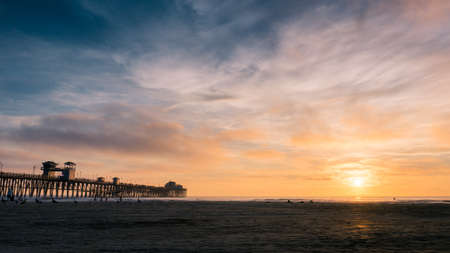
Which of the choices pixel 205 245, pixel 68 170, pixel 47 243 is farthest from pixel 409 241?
pixel 68 170

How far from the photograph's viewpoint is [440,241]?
2195 centimetres

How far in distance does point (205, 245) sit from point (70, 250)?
24.2 ft

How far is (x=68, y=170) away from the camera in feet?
497

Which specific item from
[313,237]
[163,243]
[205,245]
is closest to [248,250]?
[205,245]

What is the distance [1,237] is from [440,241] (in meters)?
28.9

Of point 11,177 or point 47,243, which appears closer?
point 47,243

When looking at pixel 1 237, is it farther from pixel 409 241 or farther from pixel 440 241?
pixel 440 241

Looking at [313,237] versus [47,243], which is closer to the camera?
[47,243]

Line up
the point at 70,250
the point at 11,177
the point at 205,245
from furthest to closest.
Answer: the point at 11,177 → the point at 205,245 → the point at 70,250

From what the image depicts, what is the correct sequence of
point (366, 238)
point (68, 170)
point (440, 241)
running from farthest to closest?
1. point (68, 170)
2. point (366, 238)
3. point (440, 241)

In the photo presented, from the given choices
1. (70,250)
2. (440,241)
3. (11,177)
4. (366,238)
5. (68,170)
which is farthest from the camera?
A: (68,170)

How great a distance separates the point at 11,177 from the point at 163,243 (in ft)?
404

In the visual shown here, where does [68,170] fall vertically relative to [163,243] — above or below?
above

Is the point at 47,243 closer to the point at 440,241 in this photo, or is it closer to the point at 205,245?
the point at 205,245
